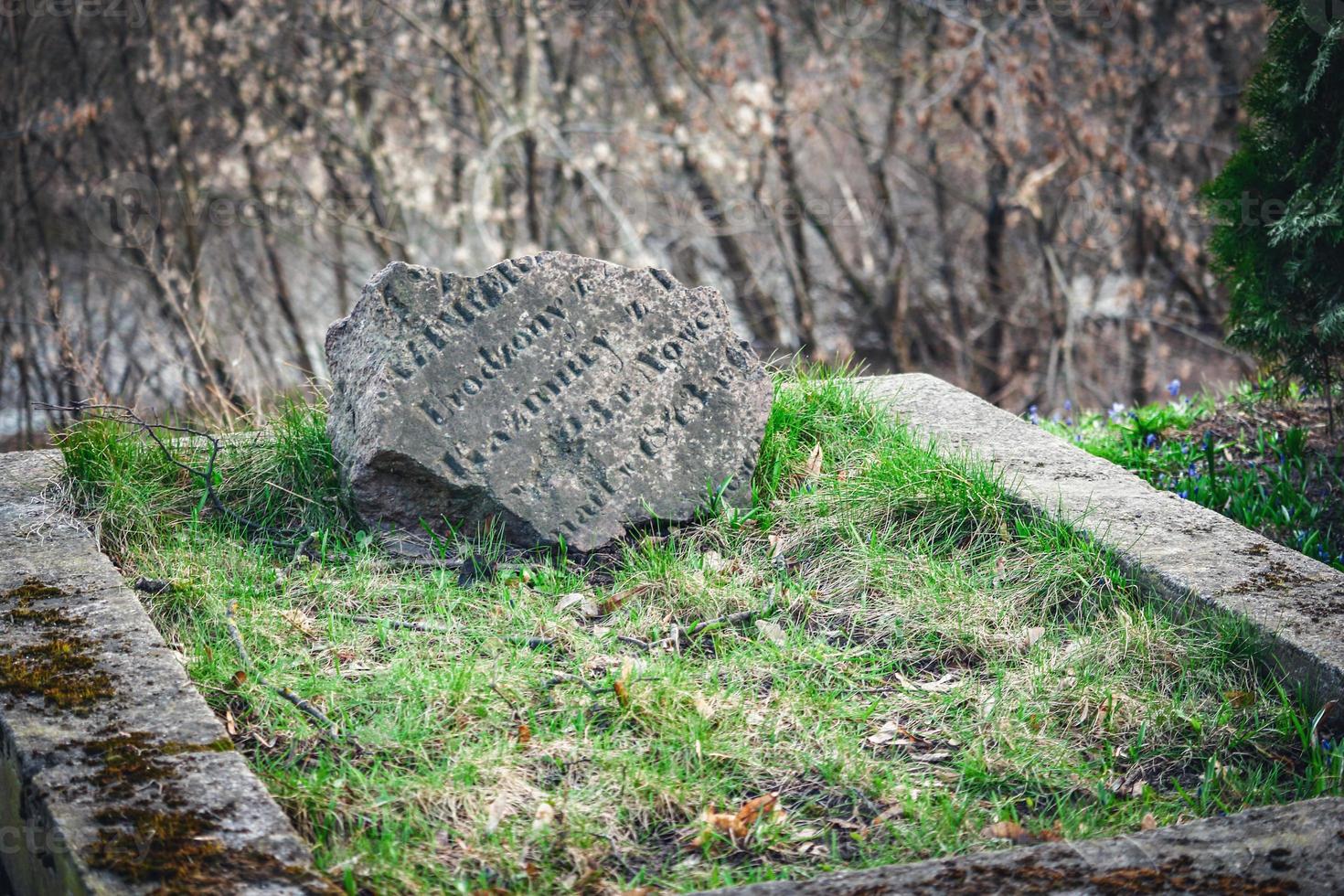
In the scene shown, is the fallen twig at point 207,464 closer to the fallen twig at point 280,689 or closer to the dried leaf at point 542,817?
the fallen twig at point 280,689

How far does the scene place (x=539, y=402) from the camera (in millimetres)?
4059

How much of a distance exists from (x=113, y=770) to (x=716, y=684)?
148cm

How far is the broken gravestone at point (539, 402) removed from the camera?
12.8 ft

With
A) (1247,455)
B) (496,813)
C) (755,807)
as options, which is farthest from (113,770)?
(1247,455)

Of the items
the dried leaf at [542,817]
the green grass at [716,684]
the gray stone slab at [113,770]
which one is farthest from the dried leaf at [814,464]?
the gray stone slab at [113,770]

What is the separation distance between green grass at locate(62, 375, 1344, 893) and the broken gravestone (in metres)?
0.18

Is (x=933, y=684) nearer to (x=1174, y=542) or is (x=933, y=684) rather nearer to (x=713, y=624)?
(x=713, y=624)

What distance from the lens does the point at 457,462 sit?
3.89 meters

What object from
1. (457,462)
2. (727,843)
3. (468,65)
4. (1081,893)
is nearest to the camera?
(1081,893)

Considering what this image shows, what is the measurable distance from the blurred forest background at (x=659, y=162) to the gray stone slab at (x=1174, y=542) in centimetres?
518

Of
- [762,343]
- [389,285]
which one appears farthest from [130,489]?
[762,343]

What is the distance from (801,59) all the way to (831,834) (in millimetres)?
9140

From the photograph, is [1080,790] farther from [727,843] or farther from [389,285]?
[389,285]

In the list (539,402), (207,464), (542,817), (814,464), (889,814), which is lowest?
(889,814)
